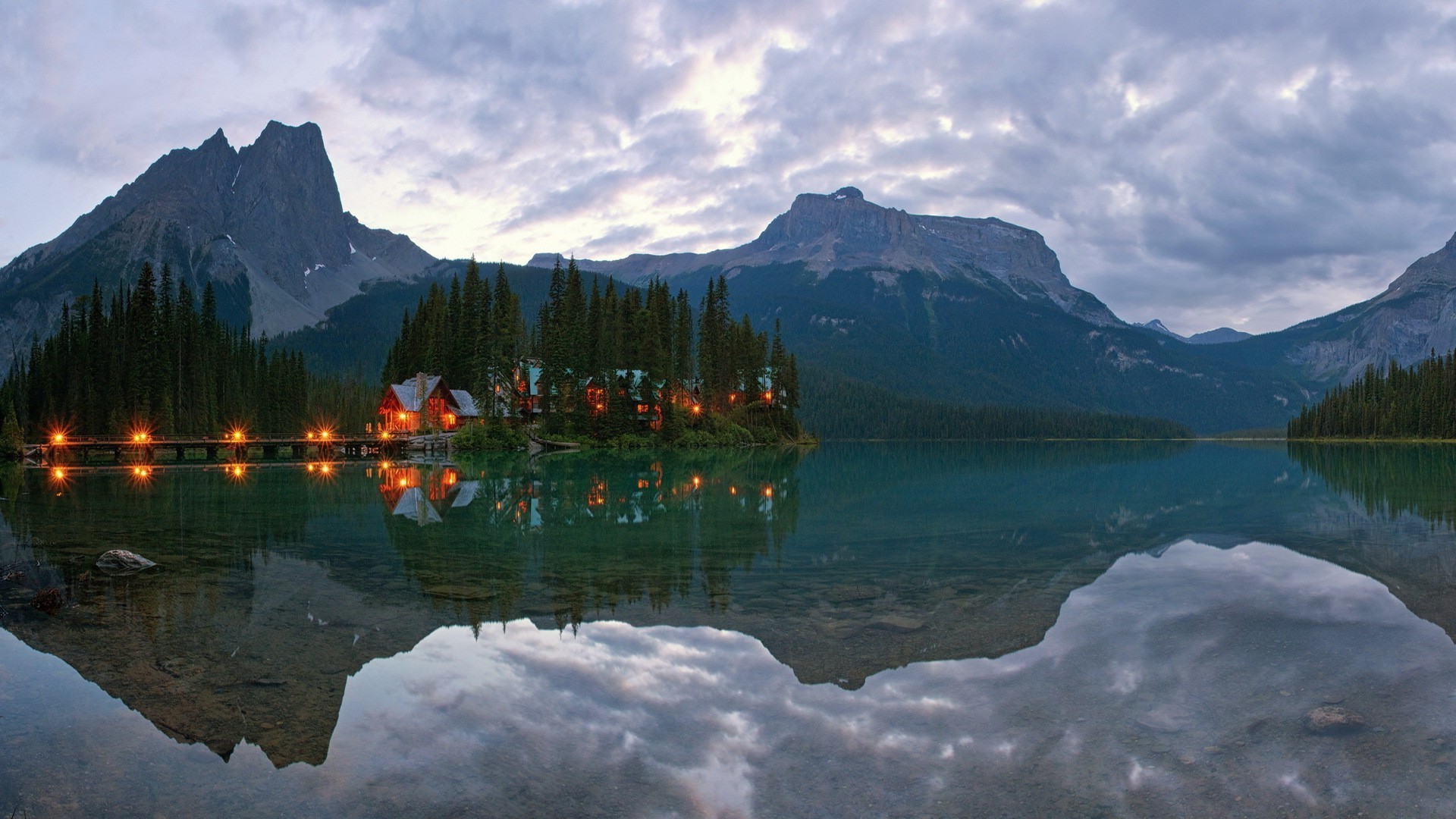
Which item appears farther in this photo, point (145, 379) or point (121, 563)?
point (145, 379)

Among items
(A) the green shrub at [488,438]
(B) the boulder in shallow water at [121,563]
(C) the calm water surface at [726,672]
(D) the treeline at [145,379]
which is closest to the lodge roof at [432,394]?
(A) the green shrub at [488,438]

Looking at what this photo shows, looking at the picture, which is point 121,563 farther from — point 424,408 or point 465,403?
point 465,403

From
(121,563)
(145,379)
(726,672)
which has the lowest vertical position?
(726,672)

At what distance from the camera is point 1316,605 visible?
52.4ft

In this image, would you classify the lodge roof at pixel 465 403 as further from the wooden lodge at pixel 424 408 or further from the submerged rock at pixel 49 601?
the submerged rock at pixel 49 601

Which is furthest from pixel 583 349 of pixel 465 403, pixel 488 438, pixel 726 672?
pixel 726 672

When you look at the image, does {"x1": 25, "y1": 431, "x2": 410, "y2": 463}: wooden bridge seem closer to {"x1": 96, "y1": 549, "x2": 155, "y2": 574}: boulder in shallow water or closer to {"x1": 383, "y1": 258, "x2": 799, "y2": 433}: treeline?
{"x1": 383, "y1": 258, "x2": 799, "y2": 433}: treeline

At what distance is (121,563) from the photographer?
1919 centimetres

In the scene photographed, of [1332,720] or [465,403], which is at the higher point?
[465,403]

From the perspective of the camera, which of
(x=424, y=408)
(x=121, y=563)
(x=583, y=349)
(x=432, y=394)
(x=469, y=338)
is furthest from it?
(x=469, y=338)

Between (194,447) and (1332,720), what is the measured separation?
306 ft

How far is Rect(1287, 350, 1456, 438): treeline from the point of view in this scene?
496 feet

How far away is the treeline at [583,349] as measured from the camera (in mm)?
101312

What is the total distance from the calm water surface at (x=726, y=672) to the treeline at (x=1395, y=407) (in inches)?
6516
